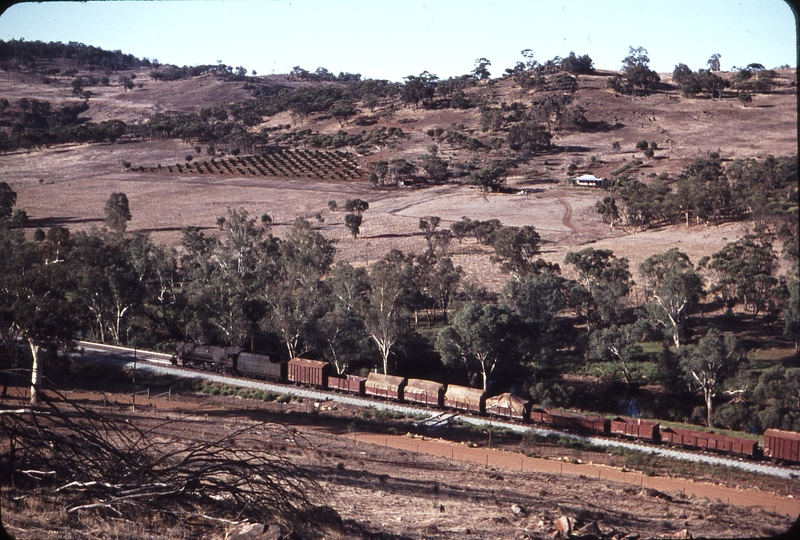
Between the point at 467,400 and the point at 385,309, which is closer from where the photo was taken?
the point at 467,400

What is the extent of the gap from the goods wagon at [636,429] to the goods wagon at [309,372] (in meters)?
9.07

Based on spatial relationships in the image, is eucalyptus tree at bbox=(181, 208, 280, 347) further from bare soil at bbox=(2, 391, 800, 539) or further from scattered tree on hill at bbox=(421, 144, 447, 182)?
scattered tree on hill at bbox=(421, 144, 447, 182)

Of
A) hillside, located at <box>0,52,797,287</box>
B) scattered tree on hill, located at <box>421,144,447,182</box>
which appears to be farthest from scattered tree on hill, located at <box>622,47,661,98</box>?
scattered tree on hill, located at <box>421,144,447,182</box>

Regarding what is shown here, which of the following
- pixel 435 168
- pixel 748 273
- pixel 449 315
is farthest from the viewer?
pixel 435 168

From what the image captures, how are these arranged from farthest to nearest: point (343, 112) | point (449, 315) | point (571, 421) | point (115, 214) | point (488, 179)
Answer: point (343, 112) → point (488, 179) → point (115, 214) → point (449, 315) → point (571, 421)

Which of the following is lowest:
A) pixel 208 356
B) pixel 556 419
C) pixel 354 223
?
pixel 556 419

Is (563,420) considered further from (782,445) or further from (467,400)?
(782,445)

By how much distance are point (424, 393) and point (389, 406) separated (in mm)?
1129

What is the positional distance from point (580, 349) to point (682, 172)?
34.6 m

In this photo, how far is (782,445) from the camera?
1634cm

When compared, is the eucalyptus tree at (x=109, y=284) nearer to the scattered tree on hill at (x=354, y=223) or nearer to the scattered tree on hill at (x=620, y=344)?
the scattered tree on hill at (x=354, y=223)

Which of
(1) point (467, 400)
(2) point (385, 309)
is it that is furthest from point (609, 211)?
(1) point (467, 400)

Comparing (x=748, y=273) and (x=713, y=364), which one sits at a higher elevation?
(x=748, y=273)

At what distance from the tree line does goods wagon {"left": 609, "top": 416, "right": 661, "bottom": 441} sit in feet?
9.58
